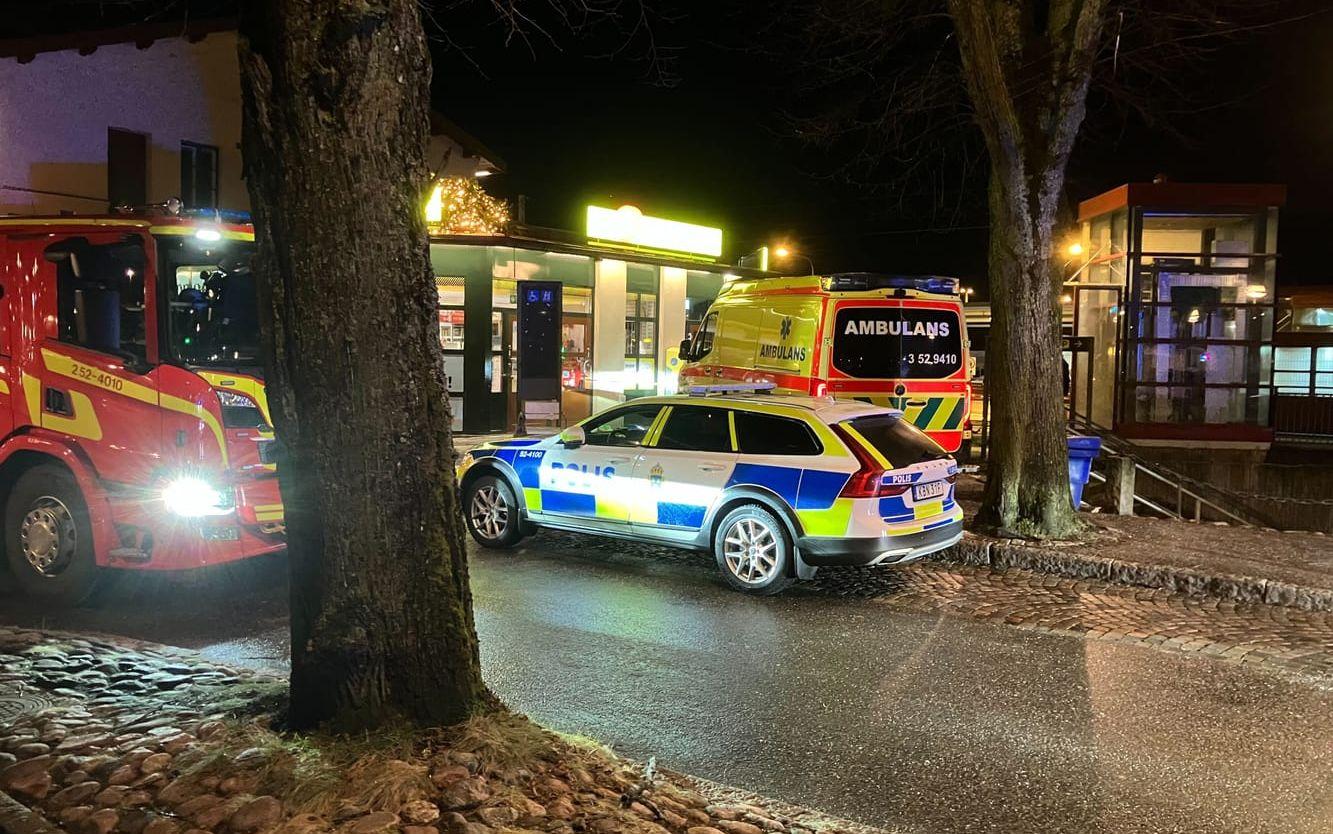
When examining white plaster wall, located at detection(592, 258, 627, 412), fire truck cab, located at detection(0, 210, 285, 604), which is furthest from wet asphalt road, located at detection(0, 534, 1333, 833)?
white plaster wall, located at detection(592, 258, 627, 412)

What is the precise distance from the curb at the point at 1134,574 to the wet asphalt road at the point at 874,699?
2.07 meters

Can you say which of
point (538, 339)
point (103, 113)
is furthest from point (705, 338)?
point (103, 113)

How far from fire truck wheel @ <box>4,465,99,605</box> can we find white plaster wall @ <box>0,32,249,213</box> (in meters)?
10.2

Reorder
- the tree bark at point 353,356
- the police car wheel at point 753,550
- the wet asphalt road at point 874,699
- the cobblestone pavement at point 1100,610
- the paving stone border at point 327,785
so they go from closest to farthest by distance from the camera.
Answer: the paving stone border at point 327,785 < the tree bark at point 353,356 < the wet asphalt road at point 874,699 < the cobblestone pavement at point 1100,610 < the police car wheel at point 753,550

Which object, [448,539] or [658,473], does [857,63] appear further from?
[448,539]

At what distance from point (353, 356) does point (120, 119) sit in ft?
50.5

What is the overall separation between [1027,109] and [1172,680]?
6.35 metres

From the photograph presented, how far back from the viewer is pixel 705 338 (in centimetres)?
1555

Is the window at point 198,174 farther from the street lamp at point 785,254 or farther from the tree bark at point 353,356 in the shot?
the street lamp at point 785,254

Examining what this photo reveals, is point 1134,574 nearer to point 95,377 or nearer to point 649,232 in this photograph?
point 95,377

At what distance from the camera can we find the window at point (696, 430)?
8531 mm

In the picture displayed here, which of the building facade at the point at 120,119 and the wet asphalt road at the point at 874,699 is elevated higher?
the building facade at the point at 120,119

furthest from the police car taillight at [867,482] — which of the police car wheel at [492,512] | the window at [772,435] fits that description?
the police car wheel at [492,512]

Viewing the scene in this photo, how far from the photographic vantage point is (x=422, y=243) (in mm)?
4195
